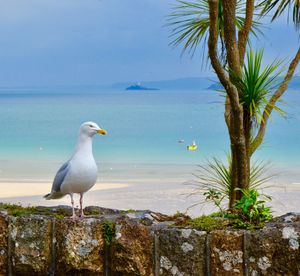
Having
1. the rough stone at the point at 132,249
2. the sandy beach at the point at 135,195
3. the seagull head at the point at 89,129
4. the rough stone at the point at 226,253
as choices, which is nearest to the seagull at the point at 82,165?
the seagull head at the point at 89,129

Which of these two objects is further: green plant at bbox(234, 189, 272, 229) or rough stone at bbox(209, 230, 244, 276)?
green plant at bbox(234, 189, 272, 229)

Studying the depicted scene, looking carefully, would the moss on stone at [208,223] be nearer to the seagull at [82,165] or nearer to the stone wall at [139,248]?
the stone wall at [139,248]

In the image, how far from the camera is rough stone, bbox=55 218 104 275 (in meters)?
4.21

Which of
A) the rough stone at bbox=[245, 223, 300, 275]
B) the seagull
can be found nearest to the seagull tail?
the seagull

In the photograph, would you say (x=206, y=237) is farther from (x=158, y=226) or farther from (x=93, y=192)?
(x=93, y=192)

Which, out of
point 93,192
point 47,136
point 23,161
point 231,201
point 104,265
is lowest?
point 104,265

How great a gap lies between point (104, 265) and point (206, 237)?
629 millimetres

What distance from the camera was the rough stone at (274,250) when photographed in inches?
161

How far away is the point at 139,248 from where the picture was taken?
13.6ft

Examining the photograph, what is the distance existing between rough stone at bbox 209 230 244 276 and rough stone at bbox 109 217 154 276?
1.16ft

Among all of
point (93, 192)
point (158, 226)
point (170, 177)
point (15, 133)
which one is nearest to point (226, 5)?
point (158, 226)

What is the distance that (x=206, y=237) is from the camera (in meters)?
4.12

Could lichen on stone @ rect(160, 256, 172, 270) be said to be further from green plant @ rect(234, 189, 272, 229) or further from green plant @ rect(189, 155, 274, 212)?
green plant @ rect(189, 155, 274, 212)

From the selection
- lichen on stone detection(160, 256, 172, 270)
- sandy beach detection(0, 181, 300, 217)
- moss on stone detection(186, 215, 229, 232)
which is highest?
sandy beach detection(0, 181, 300, 217)
